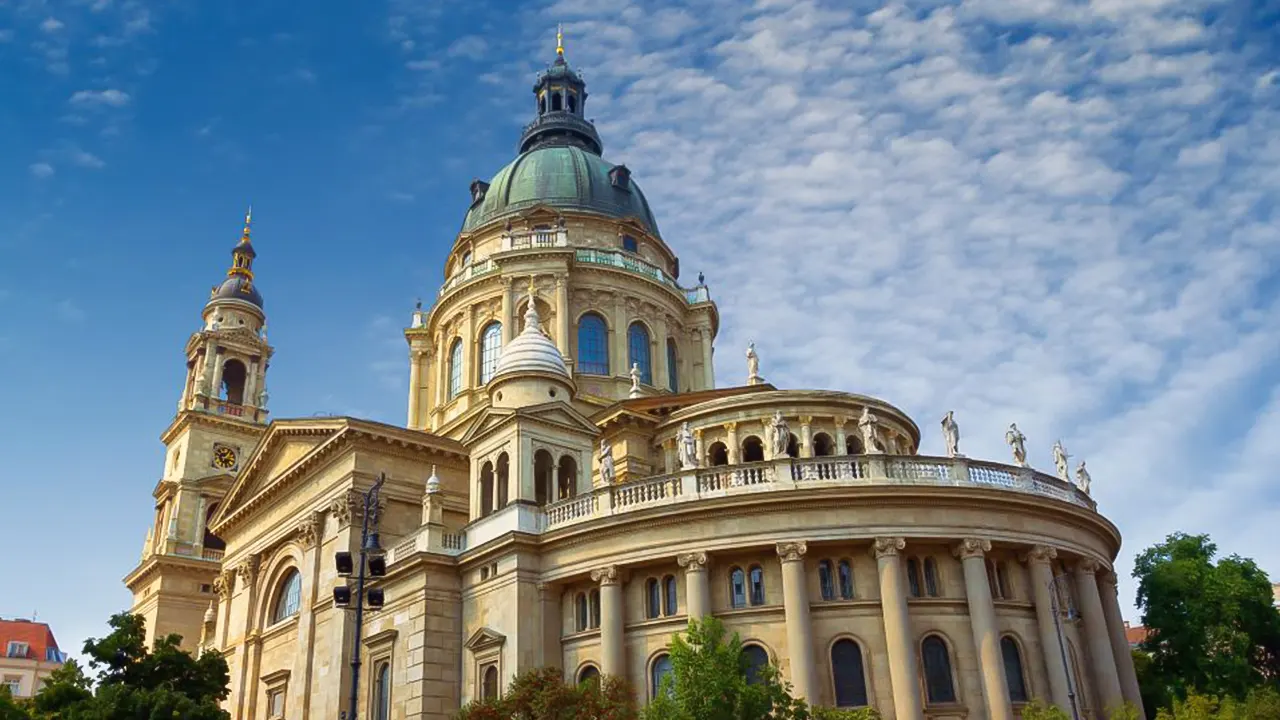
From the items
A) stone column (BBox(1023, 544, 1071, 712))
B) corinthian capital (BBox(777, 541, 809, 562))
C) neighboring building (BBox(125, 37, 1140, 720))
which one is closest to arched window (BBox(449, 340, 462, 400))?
neighboring building (BBox(125, 37, 1140, 720))

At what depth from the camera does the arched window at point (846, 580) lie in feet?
95.8

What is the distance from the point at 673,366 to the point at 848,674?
27.4 meters

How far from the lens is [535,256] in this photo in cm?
5188

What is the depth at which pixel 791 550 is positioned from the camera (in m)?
29.0

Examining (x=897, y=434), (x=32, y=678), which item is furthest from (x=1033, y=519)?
(x=32, y=678)

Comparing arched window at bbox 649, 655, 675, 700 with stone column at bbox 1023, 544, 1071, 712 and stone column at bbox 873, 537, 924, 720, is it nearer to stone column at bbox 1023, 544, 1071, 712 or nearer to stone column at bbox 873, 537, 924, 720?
stone column at bbox 873, 537, 924, 720

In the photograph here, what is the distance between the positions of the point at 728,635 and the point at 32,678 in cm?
7401

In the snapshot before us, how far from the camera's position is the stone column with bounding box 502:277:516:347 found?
5066 centimetres

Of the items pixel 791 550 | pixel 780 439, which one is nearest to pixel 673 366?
pixel 780 439

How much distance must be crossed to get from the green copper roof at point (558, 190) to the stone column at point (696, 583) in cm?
2944

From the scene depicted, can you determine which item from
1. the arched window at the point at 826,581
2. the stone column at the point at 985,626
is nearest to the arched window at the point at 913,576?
the stone column at the point at 985,626

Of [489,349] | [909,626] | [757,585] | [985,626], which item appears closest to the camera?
[909,626]

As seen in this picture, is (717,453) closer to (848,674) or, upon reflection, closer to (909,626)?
(848,674)

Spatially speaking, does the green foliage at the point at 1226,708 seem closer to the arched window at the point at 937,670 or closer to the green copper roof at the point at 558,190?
the arched window at the point at 937,670
